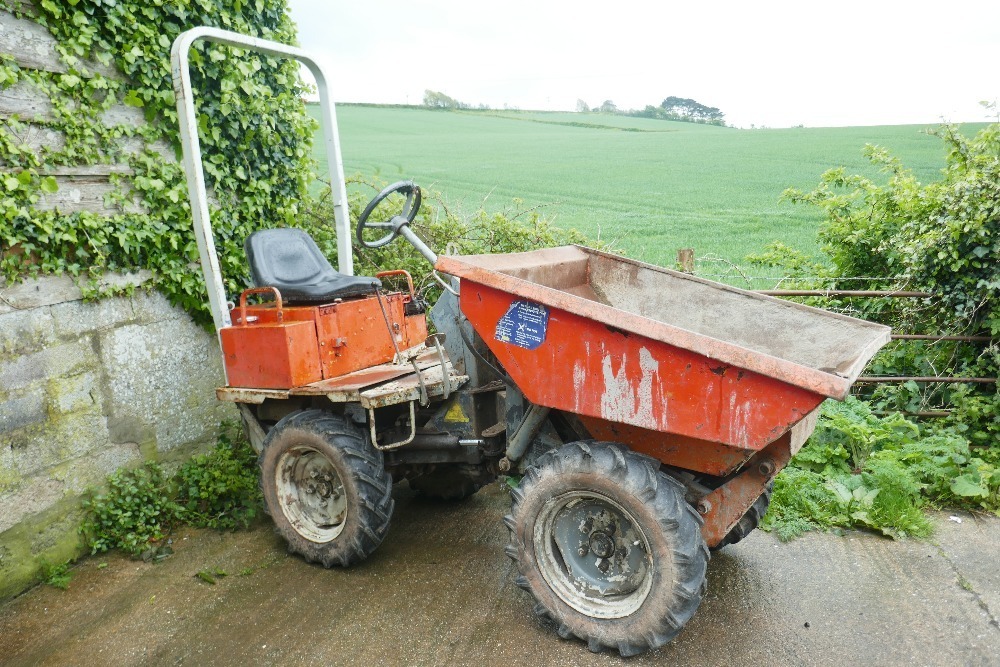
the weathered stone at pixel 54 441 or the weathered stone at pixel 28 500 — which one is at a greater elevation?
the weathered stone at pixel 54 441

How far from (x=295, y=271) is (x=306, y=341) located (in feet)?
1.81

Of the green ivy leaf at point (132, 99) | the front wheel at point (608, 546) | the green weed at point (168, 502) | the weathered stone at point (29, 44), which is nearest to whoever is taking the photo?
the front wheel at point (608, 546)

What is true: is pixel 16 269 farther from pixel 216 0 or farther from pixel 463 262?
pixel 463 262

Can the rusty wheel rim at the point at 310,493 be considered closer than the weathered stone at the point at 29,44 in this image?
No

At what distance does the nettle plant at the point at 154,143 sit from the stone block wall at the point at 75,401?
19 centimetres

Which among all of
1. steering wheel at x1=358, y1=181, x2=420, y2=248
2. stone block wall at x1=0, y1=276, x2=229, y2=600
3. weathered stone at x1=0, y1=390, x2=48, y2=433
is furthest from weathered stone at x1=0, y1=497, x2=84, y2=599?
steering wheel at x1=358, y1=181, x2=420, y2=248

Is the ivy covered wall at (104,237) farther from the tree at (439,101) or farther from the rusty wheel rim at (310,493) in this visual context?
the tree at (439,101)

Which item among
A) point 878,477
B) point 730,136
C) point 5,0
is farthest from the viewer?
point 730,136

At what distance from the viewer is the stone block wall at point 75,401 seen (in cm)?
373

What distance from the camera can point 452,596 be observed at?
3400mm

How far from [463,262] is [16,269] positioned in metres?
2.49

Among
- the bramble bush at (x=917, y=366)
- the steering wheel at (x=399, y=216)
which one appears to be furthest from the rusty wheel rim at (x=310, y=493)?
the bramble bush at (x=917, y=366)

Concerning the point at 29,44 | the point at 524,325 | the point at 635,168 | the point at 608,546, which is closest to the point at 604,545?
the point at 608,546

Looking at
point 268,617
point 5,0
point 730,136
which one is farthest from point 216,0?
point 730,136
